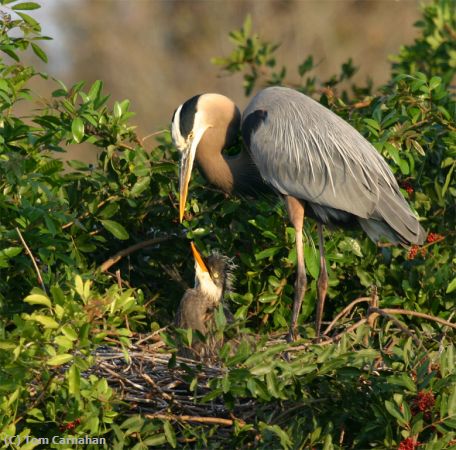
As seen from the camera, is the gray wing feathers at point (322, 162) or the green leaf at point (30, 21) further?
the gray wing feathers at point (322, 162)

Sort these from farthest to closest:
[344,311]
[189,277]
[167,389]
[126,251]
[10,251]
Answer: [189,277] < [126,251] < [344,311] < [10,251] < [167,389]

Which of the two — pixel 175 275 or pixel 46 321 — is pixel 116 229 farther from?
pixel 46 321

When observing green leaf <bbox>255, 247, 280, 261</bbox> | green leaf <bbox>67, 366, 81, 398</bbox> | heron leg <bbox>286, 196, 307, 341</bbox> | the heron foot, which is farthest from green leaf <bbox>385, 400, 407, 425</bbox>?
green leaf <bbox>255, 247, 280, 261</bbox>

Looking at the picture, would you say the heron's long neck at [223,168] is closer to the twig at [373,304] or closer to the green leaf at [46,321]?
the twig at [373,304]

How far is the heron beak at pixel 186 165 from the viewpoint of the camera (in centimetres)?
496

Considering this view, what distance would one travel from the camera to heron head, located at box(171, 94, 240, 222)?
5344 mm

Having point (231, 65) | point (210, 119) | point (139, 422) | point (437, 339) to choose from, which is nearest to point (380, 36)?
point (231, 65)

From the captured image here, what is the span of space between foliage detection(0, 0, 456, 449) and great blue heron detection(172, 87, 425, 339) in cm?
10

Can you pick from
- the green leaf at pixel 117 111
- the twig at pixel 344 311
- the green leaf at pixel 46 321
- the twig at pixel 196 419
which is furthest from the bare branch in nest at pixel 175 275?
the green leaf at pixel 46 321

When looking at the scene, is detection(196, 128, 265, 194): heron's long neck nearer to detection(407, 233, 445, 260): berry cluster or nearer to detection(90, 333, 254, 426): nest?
detection(407, 233, 445, 260): berry cluster

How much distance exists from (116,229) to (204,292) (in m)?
0.51

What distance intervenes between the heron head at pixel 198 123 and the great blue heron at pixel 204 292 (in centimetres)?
45

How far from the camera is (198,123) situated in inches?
216

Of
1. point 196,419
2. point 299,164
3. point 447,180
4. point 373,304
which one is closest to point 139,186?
point 299,164
